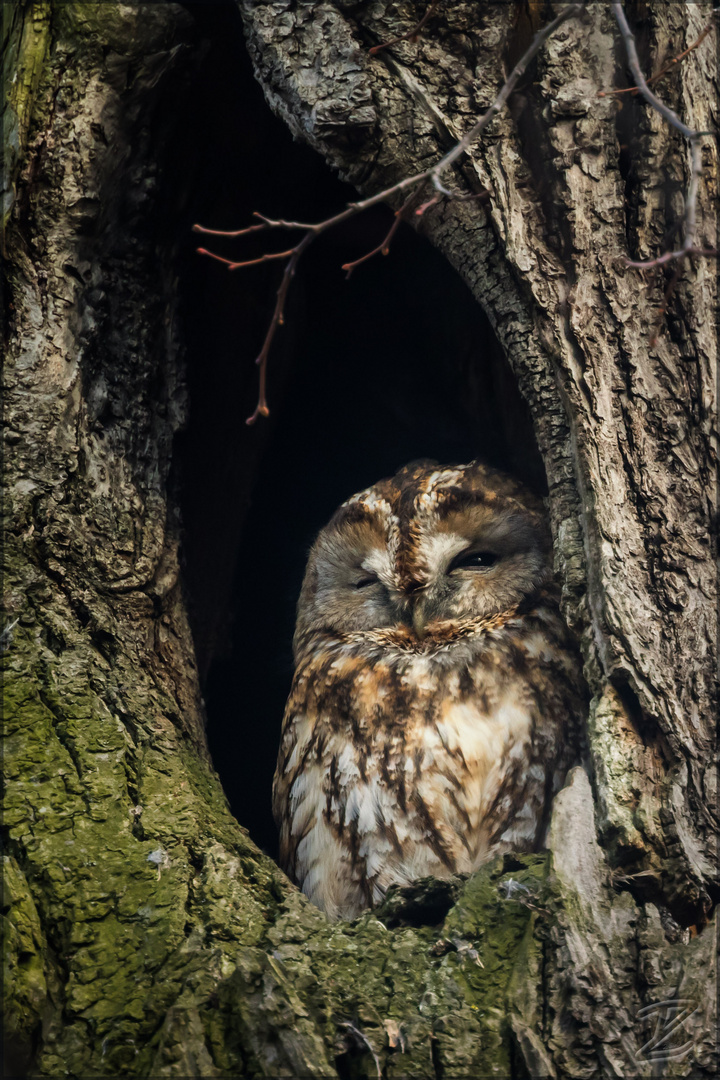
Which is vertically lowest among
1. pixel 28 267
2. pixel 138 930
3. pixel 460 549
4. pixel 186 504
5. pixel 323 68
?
pixel 138 930

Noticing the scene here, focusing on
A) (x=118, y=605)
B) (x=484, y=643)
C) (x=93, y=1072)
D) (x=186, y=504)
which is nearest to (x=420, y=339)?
(x=186, y=504)

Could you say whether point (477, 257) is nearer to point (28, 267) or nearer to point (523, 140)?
point (523, 140)

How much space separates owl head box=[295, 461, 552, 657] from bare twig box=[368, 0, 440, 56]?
1.05 m

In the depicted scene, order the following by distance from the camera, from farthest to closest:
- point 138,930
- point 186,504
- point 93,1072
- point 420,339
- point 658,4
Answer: point 420,339 < point 186,504 < point 658,4 < point 138,930 < point 93,1072

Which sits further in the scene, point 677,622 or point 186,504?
point 186,504

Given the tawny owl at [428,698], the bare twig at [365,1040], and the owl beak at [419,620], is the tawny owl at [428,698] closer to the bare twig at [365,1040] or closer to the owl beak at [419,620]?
the owl beak at [419,620]

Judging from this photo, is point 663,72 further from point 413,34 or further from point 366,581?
point 366,581

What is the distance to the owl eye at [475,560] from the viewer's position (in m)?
2.25

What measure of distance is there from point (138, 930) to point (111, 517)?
0.94 metres

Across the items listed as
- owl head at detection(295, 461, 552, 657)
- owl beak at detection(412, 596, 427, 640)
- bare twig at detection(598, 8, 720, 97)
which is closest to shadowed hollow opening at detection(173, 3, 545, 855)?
owl head at detection(295, 461, 552, 657)

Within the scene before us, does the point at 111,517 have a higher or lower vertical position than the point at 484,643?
higher

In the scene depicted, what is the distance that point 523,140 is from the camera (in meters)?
1.87

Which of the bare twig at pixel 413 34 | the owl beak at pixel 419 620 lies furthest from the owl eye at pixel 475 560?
the bare twig at pixel 413 34

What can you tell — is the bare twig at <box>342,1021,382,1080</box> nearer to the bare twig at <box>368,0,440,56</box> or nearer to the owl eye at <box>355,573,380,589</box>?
the owl eye at <box>355,573,380,589</box>
